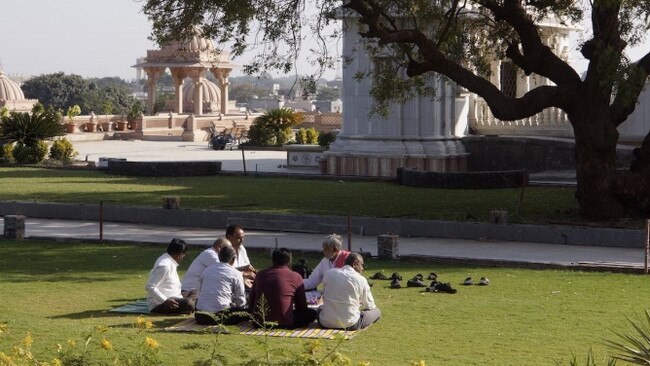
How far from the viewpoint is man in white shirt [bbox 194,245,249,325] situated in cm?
1274

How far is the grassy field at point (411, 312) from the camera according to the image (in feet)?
38.1

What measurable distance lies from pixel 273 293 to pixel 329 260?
144cm

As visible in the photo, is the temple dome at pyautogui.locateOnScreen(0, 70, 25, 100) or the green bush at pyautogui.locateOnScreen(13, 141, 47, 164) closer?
the green bush at pyautogui.locateOnScreen(13, 141, 47, 164)

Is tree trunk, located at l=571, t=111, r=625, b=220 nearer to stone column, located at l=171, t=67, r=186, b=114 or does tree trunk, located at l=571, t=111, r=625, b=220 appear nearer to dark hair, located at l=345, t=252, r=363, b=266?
dark hair, located at l=345, t=252, r=363, b=266

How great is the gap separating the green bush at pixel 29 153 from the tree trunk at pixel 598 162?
770 inches

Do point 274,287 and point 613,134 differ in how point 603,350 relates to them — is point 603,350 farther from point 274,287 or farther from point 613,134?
point 613,134

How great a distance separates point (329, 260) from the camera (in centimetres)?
1380

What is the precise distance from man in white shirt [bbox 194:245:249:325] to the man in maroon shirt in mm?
296

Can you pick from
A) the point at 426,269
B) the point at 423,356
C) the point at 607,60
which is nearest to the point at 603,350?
the point at 423,356

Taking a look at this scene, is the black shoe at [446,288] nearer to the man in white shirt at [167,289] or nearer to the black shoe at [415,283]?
the black shoe at [415,283]

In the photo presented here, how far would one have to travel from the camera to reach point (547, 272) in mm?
16953

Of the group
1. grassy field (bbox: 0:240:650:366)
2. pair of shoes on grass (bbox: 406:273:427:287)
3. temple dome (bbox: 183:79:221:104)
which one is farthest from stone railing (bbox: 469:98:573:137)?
temple dome (bbox: 183:79:221:104)

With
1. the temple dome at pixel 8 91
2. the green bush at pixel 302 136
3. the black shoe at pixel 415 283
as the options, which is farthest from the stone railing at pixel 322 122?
the black shoe at pixel 415 283

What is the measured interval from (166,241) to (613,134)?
7463mm
